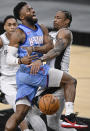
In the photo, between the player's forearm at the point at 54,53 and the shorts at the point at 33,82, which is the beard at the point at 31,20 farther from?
the shorts at the point at 33,82

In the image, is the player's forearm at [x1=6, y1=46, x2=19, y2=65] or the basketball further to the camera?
the player's forearm at [x1=6, y1=46, x2=19, y2=65]

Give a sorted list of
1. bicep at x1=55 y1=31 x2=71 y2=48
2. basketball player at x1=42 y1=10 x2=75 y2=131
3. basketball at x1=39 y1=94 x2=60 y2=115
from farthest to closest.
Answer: basketball player at x1=42 y1=10 x2=75 y2=131
bicep at x1=55 y1=31 x2=71 y2=48
basketball at x1=39 y1=94 x2=60 y2=115

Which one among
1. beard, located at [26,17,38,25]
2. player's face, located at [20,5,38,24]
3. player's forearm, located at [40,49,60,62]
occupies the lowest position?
player's forearm, located at [40,49,60,62]

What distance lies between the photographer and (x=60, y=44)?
27.6 ft

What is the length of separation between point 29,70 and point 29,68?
0.10 feet

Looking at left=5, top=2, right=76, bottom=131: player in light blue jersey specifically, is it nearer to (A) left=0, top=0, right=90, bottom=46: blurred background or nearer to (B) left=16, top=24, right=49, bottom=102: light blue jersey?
(B) left=16, top=24, right=49, bottom=102: light blue jersey

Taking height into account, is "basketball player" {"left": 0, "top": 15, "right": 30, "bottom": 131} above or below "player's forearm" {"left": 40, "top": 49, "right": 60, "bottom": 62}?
below

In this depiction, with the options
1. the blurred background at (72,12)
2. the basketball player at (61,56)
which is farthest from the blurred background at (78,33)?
the basketball player at (61,56)

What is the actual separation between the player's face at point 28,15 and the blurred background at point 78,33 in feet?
8.29

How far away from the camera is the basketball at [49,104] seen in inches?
308

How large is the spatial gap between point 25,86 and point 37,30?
796 millimetres

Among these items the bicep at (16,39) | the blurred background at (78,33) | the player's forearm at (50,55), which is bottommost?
the blurred background at (78,33)

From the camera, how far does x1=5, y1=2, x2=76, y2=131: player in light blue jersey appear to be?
795 centimetres

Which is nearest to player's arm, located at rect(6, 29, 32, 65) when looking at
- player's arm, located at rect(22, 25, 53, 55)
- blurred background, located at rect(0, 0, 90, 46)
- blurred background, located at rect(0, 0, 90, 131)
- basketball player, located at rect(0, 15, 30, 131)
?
player's arm, located at rect(22, 25, 53, 55)
